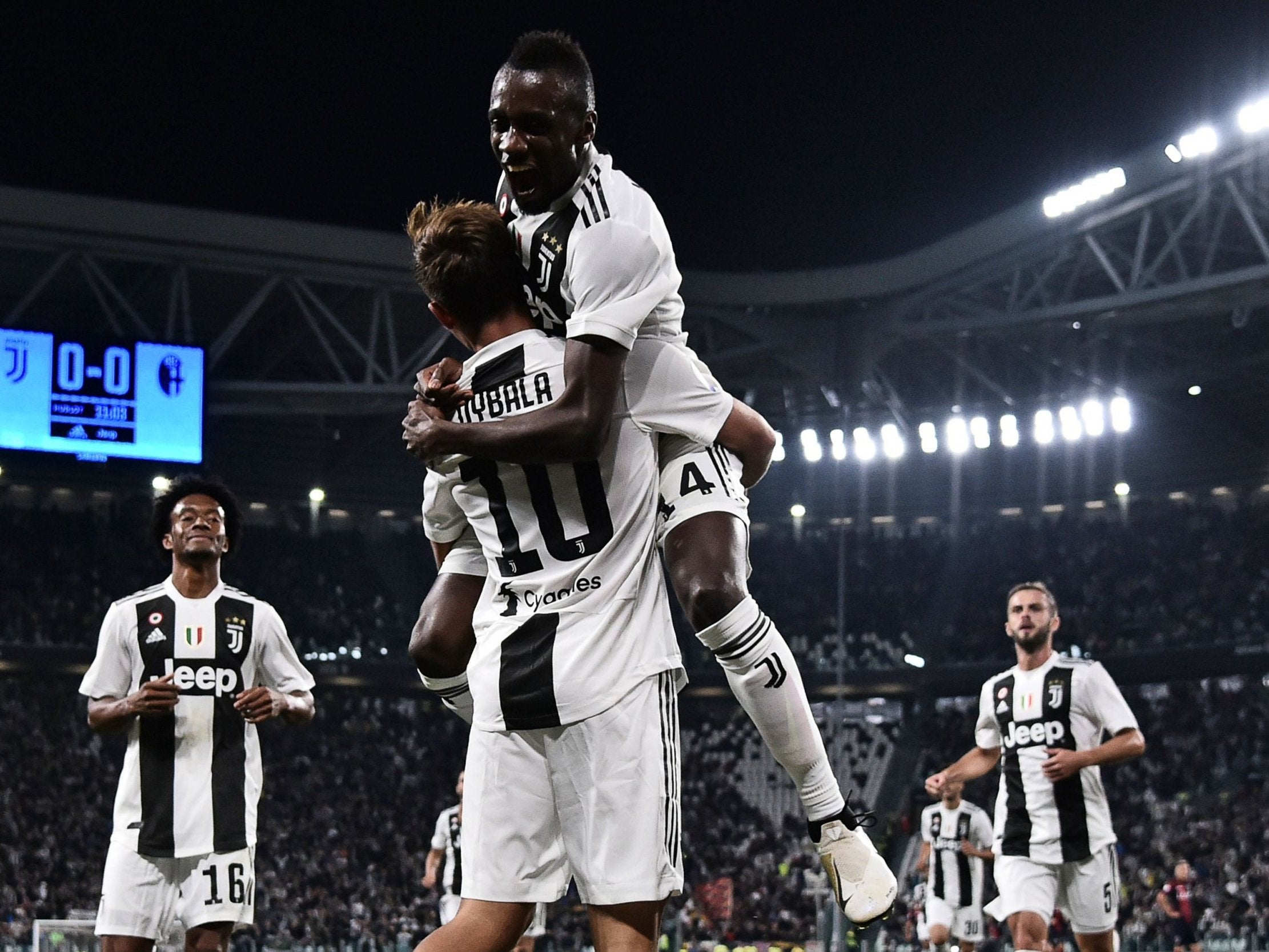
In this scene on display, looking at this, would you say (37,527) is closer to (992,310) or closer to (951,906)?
(992,310)

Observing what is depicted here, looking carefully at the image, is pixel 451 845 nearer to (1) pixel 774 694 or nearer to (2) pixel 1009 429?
(1) pixel 774 694

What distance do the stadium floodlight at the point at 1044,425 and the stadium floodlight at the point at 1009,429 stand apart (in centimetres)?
51

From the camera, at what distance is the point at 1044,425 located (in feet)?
102

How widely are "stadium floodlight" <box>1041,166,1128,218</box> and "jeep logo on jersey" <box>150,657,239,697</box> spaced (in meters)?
18.3

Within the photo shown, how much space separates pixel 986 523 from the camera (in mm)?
35938

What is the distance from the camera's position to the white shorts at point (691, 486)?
13.4ft

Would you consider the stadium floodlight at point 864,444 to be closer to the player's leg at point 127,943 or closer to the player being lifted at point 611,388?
the player's leg at point 127,943

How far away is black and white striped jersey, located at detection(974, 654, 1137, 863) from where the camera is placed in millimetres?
8938

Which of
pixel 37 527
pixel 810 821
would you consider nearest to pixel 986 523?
pixel 37 527

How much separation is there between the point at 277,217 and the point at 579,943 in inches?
478

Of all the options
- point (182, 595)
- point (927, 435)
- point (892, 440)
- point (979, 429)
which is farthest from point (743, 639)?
point (927, 435)

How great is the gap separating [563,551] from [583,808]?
65 centimetres

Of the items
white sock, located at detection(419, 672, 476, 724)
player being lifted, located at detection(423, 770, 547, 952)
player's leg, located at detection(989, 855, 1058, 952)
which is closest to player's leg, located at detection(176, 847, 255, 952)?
white sock, located at detection(419, 672, 476, 724)

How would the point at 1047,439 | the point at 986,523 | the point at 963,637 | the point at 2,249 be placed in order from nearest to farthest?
1. the point at 2,249
2. the point at 1047,439
3. the point at 963,637
4. the point at 986,523
